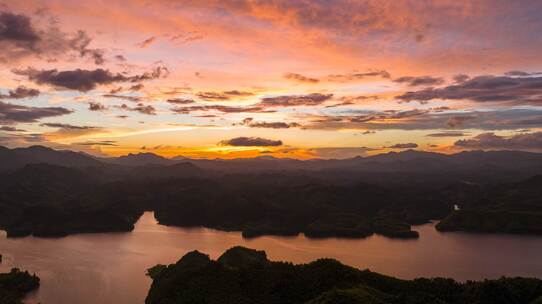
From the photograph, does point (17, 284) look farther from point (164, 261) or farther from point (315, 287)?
point (315, 287)

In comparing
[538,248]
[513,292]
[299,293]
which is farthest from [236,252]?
[538,248]

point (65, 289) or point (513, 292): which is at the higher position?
point (513, 292)

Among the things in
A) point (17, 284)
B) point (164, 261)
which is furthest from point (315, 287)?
point (17, 284)

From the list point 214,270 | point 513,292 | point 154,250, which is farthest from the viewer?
point 154,250

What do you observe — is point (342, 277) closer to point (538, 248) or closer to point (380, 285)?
point (380, 285)

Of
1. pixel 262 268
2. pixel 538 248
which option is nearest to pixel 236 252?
pixel 262 268

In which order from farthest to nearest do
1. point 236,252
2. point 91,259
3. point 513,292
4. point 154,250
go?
point 154,250 < point 91,259 < point 236,252 < point 513,292

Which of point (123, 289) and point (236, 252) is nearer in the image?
point (123, 289)
